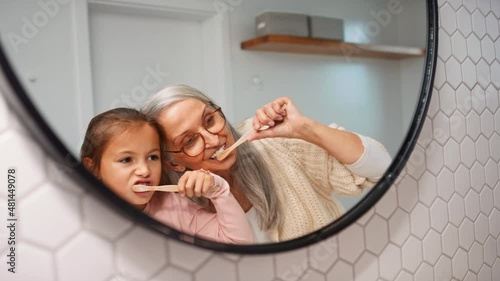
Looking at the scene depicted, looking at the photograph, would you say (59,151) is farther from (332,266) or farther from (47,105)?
(332,266)

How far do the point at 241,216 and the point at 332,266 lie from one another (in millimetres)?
240

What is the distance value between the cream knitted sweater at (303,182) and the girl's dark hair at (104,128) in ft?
0.54

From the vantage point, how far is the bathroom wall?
581 millimetres

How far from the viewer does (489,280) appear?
1.10m

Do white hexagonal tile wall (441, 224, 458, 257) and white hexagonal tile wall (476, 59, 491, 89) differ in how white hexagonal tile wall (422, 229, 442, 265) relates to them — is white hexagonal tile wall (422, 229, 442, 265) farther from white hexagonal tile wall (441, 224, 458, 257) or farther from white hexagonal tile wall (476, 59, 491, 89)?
white hexagonal tile wall (476, 59, 491, 89)

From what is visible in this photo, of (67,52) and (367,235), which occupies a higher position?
(67,52)

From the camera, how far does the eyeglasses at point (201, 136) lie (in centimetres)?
64

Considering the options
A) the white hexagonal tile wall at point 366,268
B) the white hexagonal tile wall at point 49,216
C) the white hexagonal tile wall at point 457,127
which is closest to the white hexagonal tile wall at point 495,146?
the white hexagonal tile wall at point 457,127

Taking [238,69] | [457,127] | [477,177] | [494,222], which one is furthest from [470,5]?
[238,69]

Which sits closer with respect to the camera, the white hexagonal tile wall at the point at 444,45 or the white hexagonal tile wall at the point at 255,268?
the white hexagonal tile wall at the point at 255,268

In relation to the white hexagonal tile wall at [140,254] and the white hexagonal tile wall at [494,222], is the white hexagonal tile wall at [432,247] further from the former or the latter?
the white hexagonal tile wall at [140,254]

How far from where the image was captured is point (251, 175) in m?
0.70

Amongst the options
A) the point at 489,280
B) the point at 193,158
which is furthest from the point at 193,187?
the point at 489,280

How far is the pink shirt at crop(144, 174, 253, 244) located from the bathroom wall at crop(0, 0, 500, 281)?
0.14 feet
